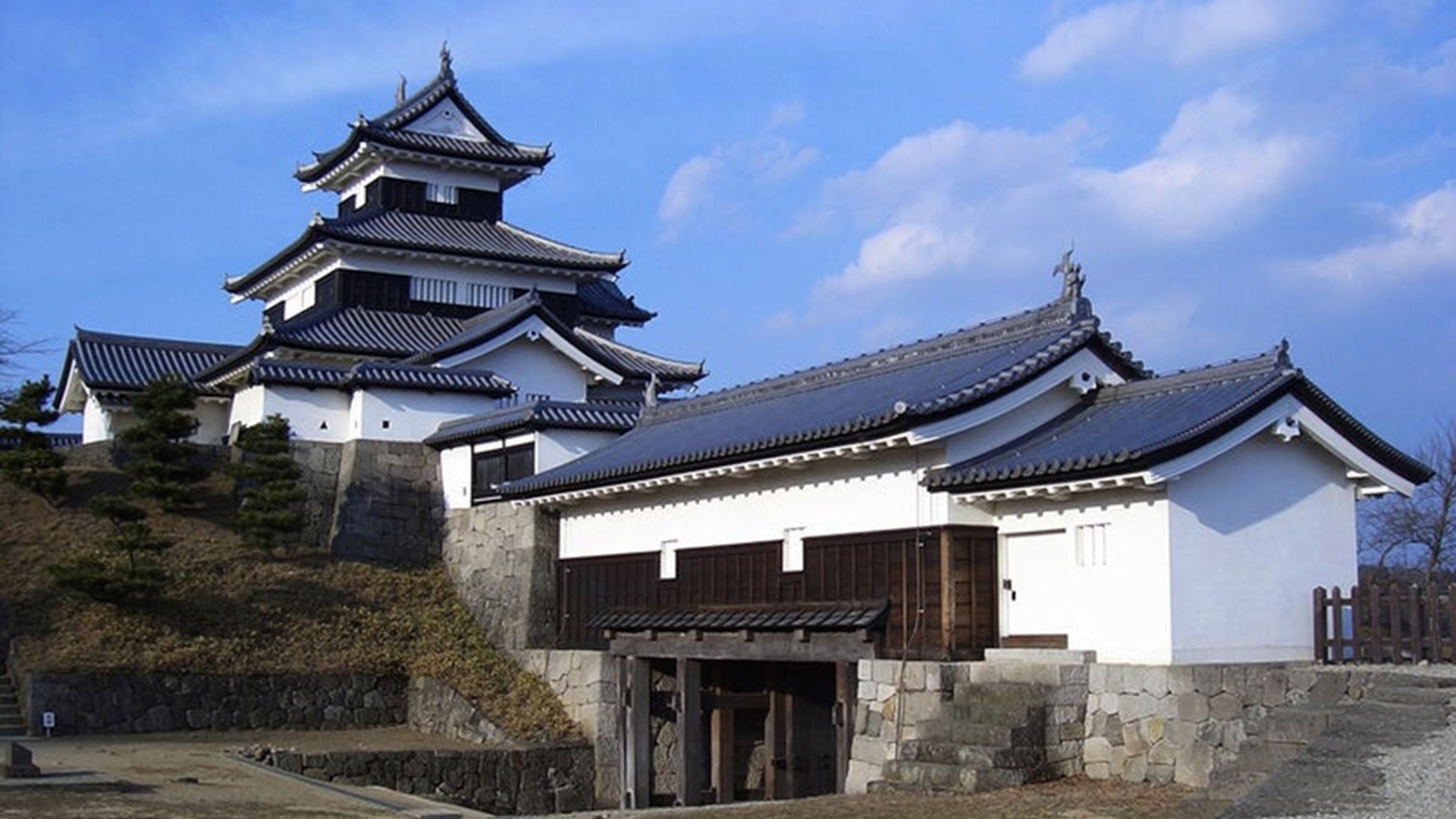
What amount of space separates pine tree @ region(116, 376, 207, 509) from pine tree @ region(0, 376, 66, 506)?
142cm

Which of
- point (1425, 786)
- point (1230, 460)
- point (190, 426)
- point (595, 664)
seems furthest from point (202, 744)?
point (1425, 786)

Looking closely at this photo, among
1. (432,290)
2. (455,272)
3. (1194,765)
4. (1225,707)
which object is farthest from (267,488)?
(1225,707)

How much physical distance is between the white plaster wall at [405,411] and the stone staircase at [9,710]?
31.1 ft

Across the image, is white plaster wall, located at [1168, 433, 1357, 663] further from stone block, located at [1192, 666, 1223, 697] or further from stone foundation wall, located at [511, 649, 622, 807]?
stone foundation wall, located at [511, 649, 622, 807]

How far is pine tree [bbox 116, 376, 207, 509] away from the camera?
29891mm

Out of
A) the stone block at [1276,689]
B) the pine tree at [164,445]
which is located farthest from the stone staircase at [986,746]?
→ the pine tree at [164,445]

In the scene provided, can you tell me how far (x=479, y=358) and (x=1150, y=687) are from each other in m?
22.2

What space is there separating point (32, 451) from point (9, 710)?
276 inches

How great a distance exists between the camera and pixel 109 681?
25.2 metres

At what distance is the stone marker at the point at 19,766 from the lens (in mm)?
17203

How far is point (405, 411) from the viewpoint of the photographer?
111ft

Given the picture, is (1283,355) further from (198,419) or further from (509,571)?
(198,419)

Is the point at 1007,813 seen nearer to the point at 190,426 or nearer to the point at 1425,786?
the point at 1425,786

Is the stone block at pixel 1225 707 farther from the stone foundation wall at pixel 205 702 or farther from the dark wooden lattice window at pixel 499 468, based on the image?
the dark wooden lattice window at pixel 499 468
